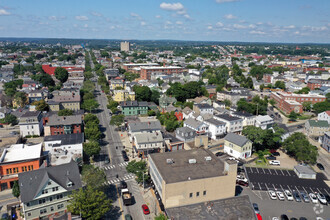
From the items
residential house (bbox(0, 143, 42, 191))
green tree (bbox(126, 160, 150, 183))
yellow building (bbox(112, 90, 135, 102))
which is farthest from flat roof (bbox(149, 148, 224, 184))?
Answer: yellow building (bbox(112, 90, 135, 102))

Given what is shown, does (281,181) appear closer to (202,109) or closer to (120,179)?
(120,179)

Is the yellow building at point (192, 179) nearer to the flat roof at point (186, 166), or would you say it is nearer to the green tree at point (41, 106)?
the flat roof at point (186, 166)

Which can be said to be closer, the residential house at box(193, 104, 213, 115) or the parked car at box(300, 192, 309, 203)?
the parked car at box(300, 192, 309, 203)

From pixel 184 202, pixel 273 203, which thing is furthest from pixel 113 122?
pixel 273 203

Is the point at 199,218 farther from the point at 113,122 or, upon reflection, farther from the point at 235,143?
the point at 113,122

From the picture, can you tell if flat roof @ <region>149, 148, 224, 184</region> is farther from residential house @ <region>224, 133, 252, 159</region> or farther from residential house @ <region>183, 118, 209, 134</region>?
residential house @ <region>183, 118, 209, 134</region>
